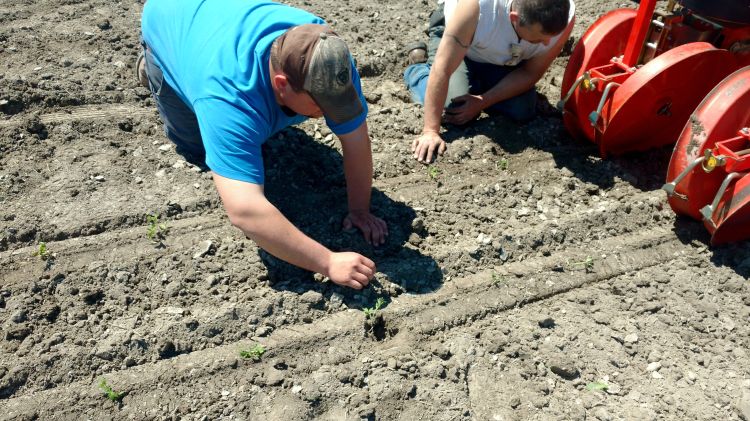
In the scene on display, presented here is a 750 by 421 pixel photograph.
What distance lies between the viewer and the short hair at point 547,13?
3.68 m

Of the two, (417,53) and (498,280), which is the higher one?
(417,53)

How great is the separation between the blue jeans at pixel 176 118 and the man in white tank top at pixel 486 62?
1.44 metres

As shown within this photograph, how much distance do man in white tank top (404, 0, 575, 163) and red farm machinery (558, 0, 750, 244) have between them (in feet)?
1.09

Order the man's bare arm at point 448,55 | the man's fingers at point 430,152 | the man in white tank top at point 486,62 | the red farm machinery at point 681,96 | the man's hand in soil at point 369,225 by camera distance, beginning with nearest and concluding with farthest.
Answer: the red farm machinery at point 681,96, the man's hand in soil at point 369,225, the man in white tank top at point 486,62, the man's bare arm at point 448,55, the man's fingers at point 430,152

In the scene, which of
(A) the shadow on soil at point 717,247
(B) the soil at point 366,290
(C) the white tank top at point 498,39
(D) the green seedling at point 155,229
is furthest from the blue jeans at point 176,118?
(A) the shadow on soil at point 717,247

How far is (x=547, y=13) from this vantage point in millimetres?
3693

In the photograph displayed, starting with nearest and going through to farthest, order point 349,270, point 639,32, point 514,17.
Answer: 1. point 349,270
2. point 639,32
3. point 514,17

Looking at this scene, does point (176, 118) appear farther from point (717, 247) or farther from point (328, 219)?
point (717, 247)

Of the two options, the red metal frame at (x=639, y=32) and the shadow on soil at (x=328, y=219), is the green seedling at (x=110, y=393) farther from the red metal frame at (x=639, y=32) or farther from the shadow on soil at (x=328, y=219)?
the red metal frame at (x=639, y=32)

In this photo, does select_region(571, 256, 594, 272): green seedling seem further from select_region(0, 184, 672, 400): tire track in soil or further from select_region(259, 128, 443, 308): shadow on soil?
select_region(259, 128, 443, 308): shadow on soil

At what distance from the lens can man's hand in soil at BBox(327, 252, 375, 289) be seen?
10.0 ft

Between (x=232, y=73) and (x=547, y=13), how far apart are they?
6.31 ft

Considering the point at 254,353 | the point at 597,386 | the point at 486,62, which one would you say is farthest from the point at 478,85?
the point at 254,353

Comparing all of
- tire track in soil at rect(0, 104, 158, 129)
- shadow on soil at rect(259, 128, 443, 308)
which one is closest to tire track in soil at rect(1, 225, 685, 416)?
shadow on soil at rect(259, 128, 443, 308)
